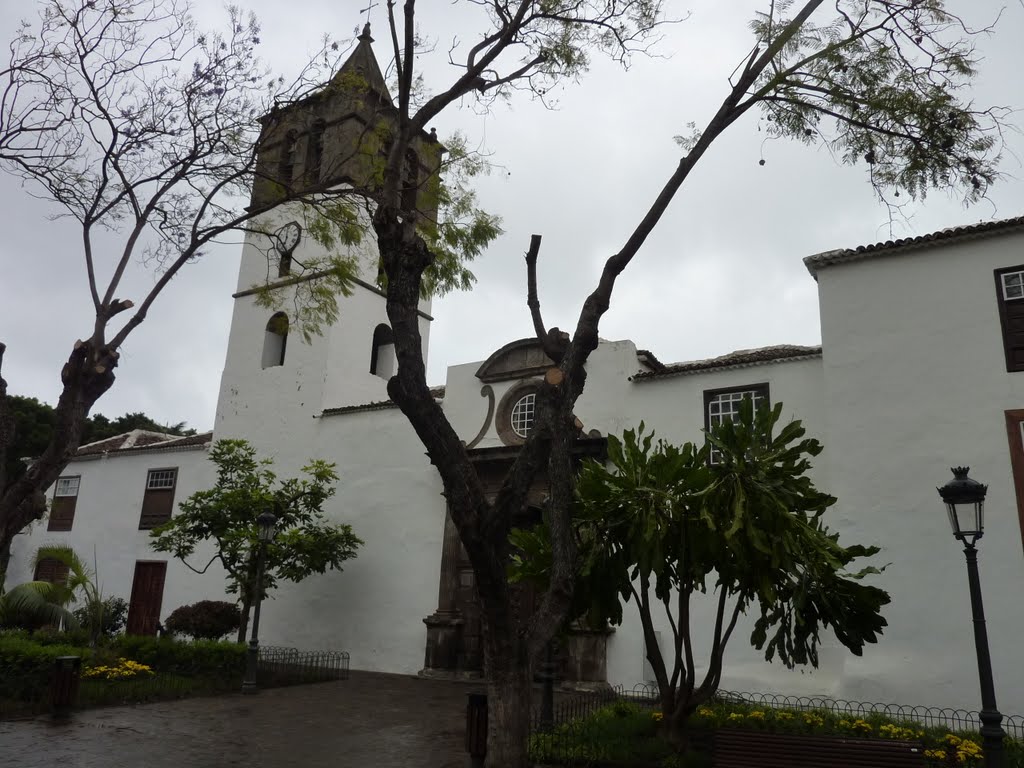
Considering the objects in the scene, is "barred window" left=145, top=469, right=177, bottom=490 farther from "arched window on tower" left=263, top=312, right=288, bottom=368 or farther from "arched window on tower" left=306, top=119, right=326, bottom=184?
"arched window on tower" left=306, top=119, right=326, bottom=184

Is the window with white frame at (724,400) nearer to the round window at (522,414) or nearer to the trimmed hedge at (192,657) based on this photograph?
the round window at (522,414)

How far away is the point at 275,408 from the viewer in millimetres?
17859

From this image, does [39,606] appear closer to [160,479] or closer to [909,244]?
[160,479]

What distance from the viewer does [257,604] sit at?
12484 mm

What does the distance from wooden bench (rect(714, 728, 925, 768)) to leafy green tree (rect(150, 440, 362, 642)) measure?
9.05 metres

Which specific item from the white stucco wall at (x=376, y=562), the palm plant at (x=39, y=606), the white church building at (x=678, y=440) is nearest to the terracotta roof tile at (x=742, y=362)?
the white church building at (x=678, y=440)

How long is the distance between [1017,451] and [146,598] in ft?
56.2

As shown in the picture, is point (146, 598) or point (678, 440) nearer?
point (678, 440)

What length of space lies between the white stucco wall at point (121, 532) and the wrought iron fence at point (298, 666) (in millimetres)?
2543

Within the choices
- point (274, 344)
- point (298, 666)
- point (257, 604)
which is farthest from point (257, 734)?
point (274, 344)

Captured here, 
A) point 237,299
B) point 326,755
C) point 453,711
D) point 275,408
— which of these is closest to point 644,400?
point 453,711

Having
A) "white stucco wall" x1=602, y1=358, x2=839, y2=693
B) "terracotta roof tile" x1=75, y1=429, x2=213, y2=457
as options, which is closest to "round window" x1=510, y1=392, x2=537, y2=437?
"white stucco wall" x1=602, y1=358, x2=839, y2=693

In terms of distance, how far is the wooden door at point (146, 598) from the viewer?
1820cm

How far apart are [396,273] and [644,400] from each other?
710cm
